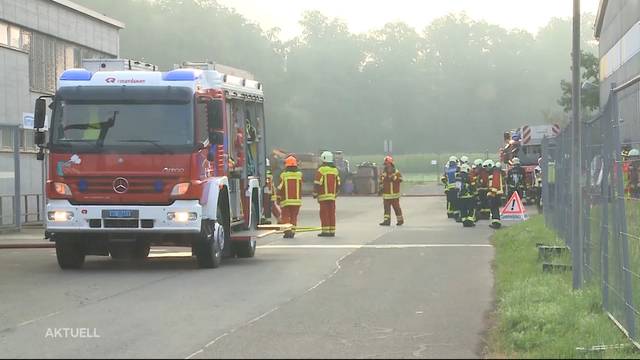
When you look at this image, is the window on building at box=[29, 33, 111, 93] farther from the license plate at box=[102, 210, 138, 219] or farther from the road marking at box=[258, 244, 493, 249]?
the license plate at box=[102, 210, 138, 219]

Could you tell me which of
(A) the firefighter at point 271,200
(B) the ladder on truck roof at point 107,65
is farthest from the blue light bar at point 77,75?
(A) the firefighter at point 271,200

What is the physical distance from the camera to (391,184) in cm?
2736

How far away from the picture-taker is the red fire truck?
1491 centimetres

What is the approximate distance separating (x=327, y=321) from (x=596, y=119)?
333 centimetres

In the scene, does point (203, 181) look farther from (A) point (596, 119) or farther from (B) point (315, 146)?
(B) point (315, 146)

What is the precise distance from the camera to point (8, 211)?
2794 centimetres

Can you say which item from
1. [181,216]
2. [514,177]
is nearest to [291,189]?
[181,216]

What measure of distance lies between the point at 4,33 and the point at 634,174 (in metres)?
25.8

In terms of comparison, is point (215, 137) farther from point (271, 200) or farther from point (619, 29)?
point (619, 29)

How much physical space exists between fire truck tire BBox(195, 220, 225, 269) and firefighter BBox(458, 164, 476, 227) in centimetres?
1189

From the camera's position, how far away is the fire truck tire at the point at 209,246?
15414 mm

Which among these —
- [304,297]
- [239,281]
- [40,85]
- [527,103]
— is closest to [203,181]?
[239,281]

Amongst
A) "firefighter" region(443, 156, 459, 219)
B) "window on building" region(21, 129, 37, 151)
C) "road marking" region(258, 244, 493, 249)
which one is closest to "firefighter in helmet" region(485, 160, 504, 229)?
"firefighter" region(443, 156, 459, 219)

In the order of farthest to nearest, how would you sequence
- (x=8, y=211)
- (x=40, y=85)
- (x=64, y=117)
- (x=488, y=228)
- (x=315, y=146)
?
(x=315, y=146), (x=40, y=85), (x=8, y=211), (x=488, y=228), (x=64, y=117)
